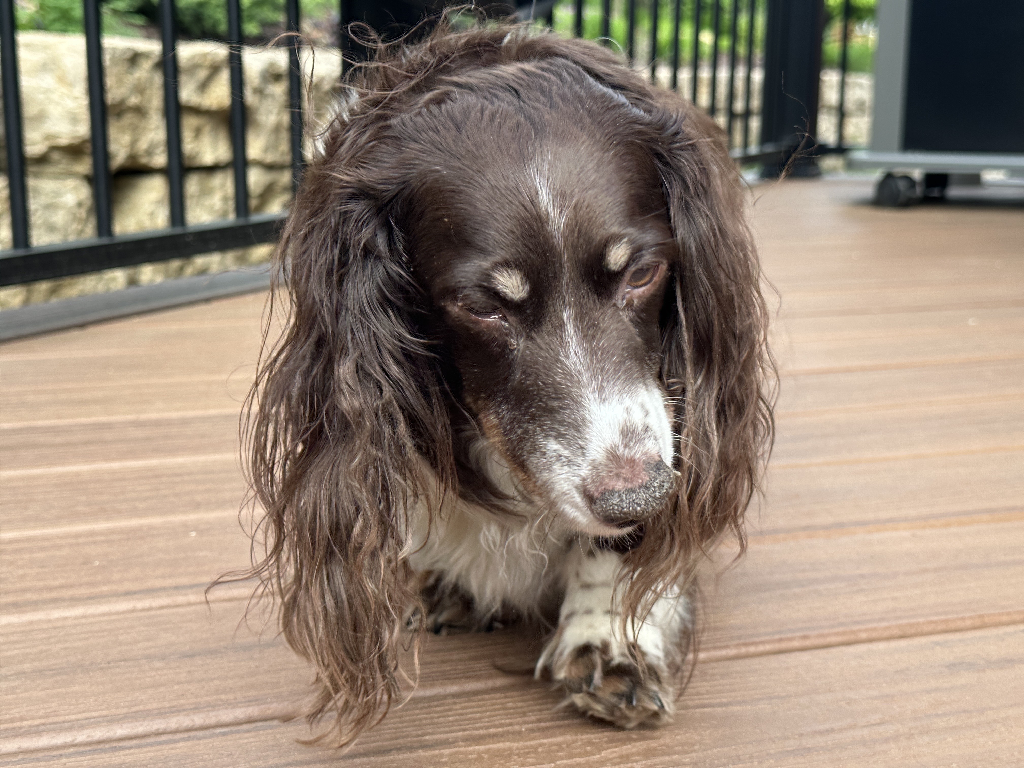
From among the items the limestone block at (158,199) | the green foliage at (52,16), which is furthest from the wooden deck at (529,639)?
the green foliage at (52,16)

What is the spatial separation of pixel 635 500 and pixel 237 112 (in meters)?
2.76

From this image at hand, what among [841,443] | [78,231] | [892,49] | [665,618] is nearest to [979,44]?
[892,49]

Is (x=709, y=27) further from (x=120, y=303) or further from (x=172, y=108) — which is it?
(x=120, y=303)

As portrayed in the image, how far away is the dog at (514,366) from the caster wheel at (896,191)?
4.89 meters

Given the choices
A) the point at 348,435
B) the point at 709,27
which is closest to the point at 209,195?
the point at 348,435

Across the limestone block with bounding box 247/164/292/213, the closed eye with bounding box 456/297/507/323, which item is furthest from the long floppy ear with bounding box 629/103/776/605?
the limestone block with bounding box 247/164/292/213

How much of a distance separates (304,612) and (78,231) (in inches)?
155

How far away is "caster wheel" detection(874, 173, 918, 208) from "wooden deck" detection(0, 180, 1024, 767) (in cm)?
329

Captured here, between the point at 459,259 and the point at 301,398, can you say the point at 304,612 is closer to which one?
the point at 301,398

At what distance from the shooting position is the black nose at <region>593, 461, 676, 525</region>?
1164 mm

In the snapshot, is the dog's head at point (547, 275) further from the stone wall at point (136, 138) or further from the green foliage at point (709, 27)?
the green foliage at point (709, 27)

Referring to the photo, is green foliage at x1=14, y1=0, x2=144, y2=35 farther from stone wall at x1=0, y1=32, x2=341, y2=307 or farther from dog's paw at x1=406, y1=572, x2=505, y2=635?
dog's paw at x1=406, y1=572, x2=505, y2=635

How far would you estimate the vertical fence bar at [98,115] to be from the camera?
10.1 ft

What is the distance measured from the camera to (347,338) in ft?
4.39
